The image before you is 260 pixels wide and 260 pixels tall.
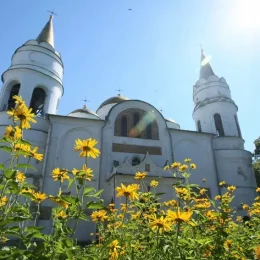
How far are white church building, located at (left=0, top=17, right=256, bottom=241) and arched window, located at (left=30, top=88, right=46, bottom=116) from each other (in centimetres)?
4

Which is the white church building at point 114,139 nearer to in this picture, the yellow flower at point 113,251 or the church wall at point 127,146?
the church wall at point 127,146

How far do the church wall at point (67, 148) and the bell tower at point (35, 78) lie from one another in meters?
2.07

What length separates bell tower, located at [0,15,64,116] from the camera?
661 inches

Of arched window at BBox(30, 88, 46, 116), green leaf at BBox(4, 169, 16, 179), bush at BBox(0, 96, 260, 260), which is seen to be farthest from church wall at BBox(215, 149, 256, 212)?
green leaf at BBox(4, 169, 16, 179)

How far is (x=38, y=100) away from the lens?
59.6 ft

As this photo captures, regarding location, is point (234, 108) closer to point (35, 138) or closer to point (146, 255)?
point (35, 138)

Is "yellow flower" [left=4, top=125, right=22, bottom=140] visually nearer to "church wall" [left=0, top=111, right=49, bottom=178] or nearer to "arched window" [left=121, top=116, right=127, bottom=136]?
"church wall" [left=0, top=111, right=49, bottom=178]

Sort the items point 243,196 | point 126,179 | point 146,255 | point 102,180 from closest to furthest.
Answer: point 146,255 < point 126,179 < point 102,180 < point 243,196

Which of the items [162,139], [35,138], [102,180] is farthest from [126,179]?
[35,138]

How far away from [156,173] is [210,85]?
40.0 feet

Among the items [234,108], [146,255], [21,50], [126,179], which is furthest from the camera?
[234,108]

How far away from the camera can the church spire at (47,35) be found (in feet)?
65.5

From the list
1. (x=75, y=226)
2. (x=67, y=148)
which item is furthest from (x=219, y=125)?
(x=75, y=226)

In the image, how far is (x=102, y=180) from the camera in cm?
1491
